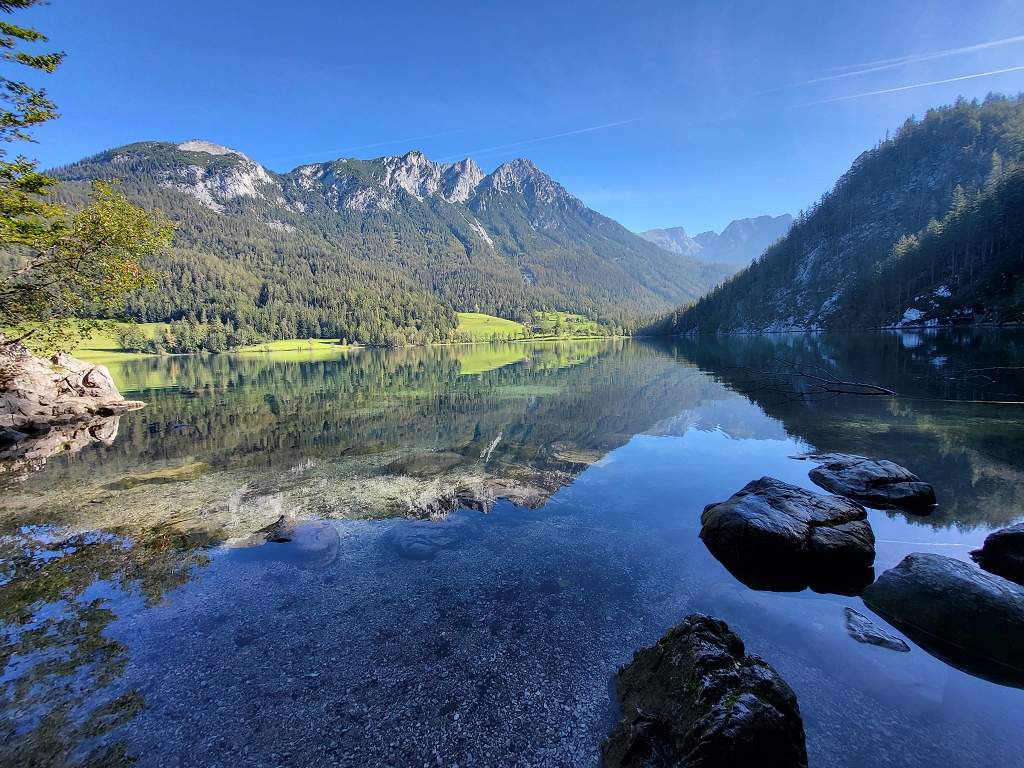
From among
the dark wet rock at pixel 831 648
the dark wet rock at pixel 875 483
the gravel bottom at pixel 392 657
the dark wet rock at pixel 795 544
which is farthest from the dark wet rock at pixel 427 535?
the dark wet rock at pixel 875 483

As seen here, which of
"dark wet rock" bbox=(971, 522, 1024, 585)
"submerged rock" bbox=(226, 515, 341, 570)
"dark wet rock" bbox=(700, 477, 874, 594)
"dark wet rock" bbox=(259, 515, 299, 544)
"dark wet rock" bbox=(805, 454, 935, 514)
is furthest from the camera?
"dark wet rock" bbox=(805, 454, 935, 514)

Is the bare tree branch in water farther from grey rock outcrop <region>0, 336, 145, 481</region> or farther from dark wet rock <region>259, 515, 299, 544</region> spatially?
grey rock outcrop <region>0, 336, 145, 481</region>

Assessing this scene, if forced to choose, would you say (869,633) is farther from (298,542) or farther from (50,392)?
(50,392)

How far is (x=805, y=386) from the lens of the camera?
2386cm

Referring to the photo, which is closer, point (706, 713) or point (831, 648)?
point (706, 713)

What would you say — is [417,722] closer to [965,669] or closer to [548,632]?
[548,632]

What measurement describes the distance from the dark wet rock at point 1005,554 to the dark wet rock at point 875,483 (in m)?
2.84

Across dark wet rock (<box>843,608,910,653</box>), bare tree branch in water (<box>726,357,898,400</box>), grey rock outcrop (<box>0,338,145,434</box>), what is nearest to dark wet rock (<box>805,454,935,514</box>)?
bare tree branch in water (<box>726,357,898,400</box>)

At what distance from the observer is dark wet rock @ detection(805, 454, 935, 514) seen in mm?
13359

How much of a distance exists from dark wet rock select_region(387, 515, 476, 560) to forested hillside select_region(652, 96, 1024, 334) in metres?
105

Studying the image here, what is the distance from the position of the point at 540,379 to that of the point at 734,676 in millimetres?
51644

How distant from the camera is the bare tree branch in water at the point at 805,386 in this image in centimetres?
763

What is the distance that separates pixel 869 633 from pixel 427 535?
10636mm

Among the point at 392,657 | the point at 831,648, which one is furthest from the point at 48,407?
the point at 831,648
